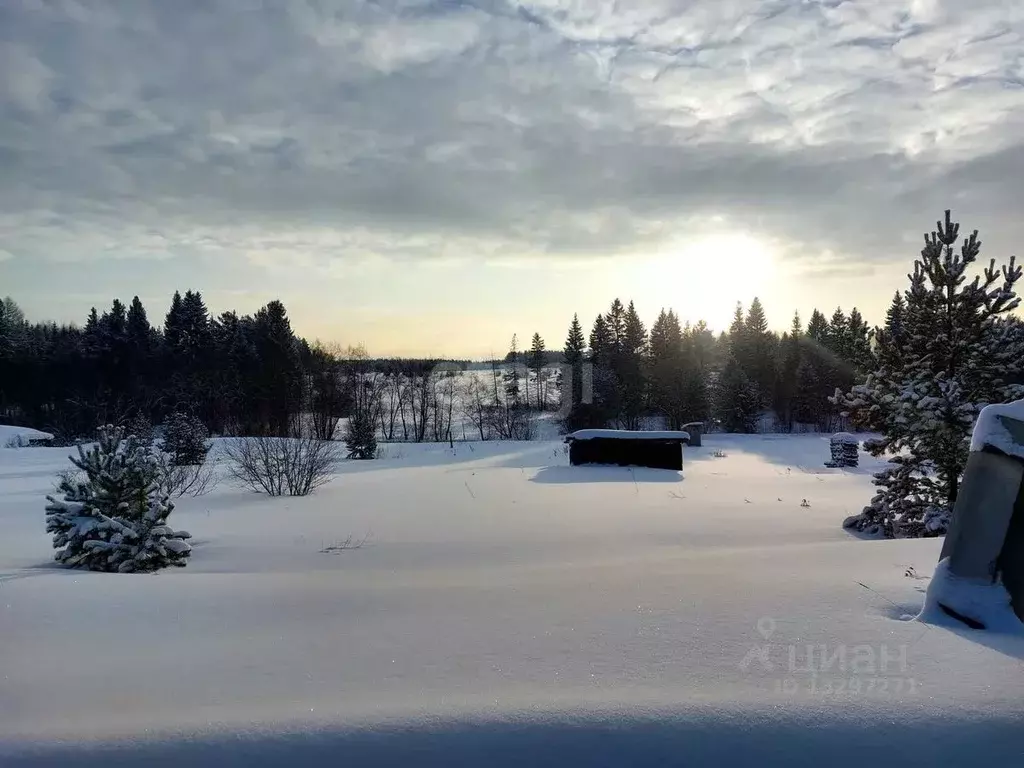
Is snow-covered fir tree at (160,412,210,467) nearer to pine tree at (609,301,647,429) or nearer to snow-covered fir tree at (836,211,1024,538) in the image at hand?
snow-covered fir tree at (836,211,1024,538)

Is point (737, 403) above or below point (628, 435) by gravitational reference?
above

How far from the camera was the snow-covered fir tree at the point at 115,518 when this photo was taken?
694cm

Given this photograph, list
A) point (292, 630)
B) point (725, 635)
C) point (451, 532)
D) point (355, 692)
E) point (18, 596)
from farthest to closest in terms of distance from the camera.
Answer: point (451, 532) → point (18, 596) → point (292, 630) → point (725, 635) → point (355, 692)

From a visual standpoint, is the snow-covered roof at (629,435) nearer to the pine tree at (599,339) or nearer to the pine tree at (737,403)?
the pine tree at (737,403)

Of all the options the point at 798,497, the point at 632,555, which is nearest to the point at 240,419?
the point at 798,497

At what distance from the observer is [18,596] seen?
4715 mm

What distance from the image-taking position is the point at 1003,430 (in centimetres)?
427

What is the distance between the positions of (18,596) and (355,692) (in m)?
3.28

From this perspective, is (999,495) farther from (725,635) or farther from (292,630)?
(292,630)

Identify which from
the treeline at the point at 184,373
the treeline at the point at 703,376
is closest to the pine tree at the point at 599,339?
the treeline at the point at 703,376

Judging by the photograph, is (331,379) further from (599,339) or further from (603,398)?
(599,339)

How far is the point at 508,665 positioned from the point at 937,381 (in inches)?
375

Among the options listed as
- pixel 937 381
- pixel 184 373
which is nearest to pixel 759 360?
pixel 184 373

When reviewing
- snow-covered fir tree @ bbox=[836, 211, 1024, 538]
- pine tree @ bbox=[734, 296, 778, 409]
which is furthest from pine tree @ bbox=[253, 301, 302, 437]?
snow-covered fir tree @ bbox=[836, 211, 1024, 538]
